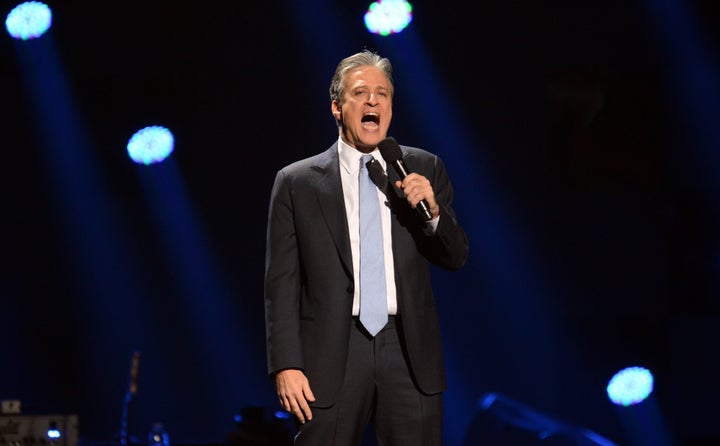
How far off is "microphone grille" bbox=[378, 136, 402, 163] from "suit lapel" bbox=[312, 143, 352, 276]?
0.16m

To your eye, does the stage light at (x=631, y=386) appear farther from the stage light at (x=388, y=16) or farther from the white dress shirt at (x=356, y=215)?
the white dress shirt at (x=356, y=215)

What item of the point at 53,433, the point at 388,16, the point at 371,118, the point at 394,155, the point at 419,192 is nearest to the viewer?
the point at 419,192

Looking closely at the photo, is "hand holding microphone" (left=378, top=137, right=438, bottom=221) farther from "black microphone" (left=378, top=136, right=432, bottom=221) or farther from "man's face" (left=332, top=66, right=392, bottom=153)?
"man's face" (left=332, top=66, right=392, bottom=153)

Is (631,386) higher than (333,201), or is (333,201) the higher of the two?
(333,201)

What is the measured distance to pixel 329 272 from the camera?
2.33 m

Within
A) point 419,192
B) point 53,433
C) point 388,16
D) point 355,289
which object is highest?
point 388,16

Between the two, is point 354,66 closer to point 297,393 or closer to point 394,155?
point 394,155

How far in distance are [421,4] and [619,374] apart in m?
3.03

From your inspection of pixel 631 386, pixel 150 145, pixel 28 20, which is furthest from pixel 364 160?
pixel 28 20

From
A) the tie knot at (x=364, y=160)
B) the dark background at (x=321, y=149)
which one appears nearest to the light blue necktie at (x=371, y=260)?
the tie knot at (x=364, y=160)

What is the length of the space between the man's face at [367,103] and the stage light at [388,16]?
14.4 ft

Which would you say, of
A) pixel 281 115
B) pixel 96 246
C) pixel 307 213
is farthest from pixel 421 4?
pixel 307 213

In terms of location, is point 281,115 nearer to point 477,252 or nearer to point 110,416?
point 477,252

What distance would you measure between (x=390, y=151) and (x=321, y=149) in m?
4.52
